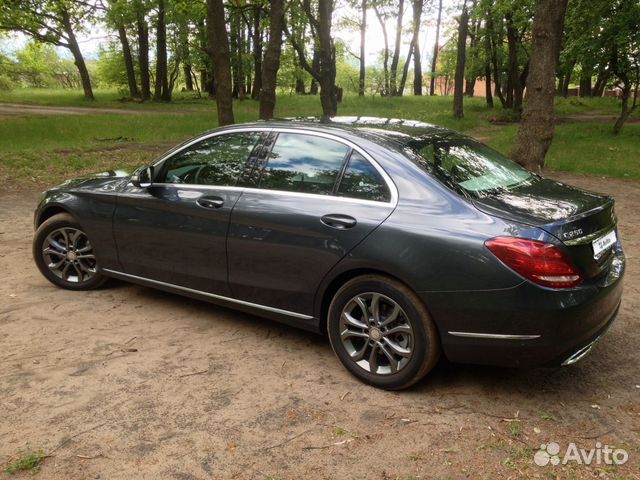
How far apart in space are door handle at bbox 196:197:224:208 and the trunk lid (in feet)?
5.84

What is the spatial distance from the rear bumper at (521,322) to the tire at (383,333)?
0.34 ft

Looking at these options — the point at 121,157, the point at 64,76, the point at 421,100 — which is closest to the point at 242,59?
the point at 421,100

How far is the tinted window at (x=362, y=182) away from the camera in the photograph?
11.0 ft

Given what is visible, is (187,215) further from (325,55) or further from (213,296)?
(325,55)

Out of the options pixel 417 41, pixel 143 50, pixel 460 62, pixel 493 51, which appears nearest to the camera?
pixel 460 62

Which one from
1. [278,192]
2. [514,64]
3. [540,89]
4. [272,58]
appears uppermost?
[514,64]

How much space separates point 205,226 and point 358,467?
2064 millimetres

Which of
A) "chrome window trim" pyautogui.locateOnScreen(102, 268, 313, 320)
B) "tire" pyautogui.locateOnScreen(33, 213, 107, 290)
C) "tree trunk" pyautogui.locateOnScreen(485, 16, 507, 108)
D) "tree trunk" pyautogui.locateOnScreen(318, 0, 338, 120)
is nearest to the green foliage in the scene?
"tree trunk" pyautogui.locateOnScreen(485, 16, 507, 108)

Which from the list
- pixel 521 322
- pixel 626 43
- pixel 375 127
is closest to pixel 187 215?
pixel 375 127

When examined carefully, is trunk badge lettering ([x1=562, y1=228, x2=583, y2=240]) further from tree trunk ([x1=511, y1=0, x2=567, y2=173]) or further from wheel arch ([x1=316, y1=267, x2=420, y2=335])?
tree trunk ([x1=511, y1=0, x2=567, y2=173])

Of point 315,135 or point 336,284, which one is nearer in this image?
point 336,284

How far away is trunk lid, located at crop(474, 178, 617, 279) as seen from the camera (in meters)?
2.94

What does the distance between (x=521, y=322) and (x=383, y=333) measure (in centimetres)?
78

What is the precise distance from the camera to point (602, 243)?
3.18 meters
